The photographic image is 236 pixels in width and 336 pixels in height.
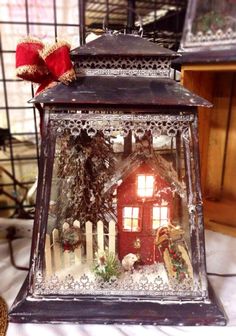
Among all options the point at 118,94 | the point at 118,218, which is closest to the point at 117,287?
the point at 118,218

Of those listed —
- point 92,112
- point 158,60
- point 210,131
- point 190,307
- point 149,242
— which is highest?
point 158,60

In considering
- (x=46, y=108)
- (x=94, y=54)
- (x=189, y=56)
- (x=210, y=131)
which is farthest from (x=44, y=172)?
(x=210, y=131)

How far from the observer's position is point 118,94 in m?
0.67

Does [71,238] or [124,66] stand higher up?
[124,66]

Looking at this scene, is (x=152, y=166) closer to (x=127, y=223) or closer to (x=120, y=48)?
(x=127, y=223)

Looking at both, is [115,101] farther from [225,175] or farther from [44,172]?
[225,175]

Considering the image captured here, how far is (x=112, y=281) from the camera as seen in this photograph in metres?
0.79

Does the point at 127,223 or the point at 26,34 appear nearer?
the point at 127,223

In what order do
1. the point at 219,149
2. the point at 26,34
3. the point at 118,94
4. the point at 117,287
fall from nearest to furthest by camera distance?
the point at 118,94 → the point at 117,287 → the point at 219,149 → the point at 26,34

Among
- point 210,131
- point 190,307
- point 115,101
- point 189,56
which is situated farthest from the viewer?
point 210,131

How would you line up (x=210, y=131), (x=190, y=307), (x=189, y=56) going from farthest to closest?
(x=210, y=131)
(x=189, y=56)
(x=190, y=307)

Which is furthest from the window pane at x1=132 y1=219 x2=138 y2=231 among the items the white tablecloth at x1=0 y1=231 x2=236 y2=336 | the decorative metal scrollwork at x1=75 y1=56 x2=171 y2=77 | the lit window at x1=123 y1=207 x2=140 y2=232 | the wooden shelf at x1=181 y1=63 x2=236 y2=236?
the wooden shelf at x1=181 y1=63 x2=236 y2=236

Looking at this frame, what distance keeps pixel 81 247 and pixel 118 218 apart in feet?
0.41

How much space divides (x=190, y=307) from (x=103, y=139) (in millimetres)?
433
